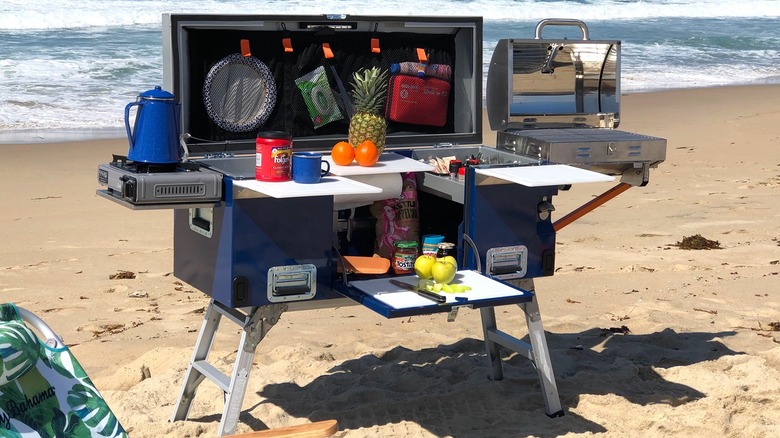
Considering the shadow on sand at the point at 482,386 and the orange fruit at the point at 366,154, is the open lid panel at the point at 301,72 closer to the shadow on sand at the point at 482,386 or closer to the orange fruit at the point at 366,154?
the orange fruit at the point at 366,154

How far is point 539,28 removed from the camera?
16.7 ft

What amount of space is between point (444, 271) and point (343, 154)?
0.65m

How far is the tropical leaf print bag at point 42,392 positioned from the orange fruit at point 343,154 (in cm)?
144

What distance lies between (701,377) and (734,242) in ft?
9.33

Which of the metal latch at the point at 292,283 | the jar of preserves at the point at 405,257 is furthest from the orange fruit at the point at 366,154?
the metal latch at the point at 292,283

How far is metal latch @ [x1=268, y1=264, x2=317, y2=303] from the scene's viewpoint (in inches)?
163

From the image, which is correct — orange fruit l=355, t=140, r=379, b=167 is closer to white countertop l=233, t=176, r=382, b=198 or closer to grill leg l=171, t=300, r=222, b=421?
white countertop l=233, t=176, r=382, b=198

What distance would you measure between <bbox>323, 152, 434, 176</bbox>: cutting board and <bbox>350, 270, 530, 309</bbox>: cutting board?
42 centimetres

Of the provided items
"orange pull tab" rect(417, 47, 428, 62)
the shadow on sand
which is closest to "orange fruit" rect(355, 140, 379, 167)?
"orange pull tab" rect(417, 47, 428, 62)

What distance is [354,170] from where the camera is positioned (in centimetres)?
452

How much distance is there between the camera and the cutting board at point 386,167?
177 inches

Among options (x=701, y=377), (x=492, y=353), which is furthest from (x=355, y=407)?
(x=701, y=377)

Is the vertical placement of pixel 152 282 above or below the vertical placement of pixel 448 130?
below

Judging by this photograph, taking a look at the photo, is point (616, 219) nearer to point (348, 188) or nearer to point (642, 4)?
point (348, 188)
